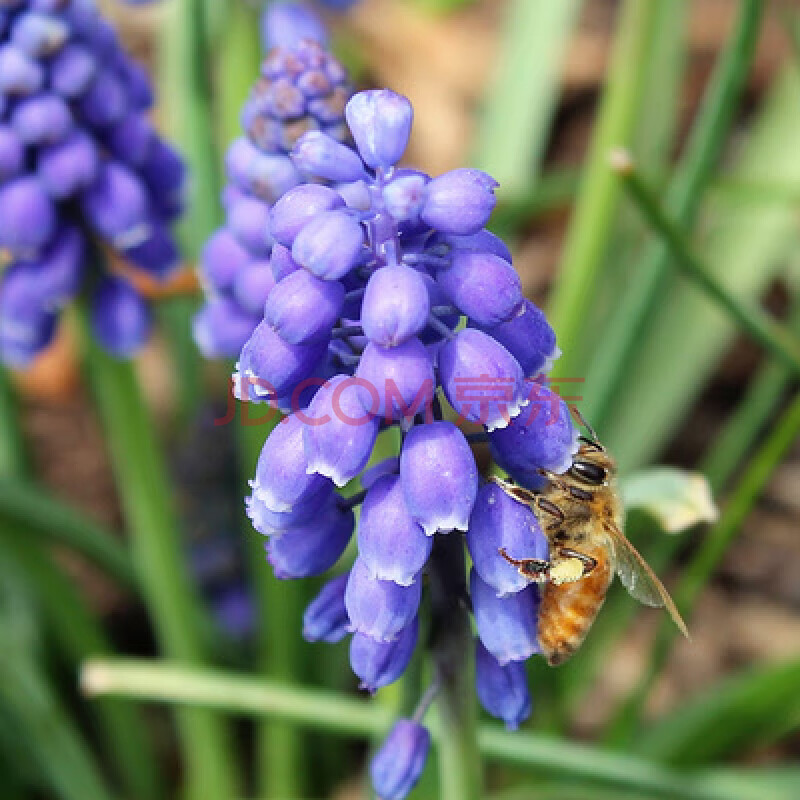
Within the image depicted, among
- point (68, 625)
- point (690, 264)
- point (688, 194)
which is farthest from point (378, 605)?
point (68, 625)

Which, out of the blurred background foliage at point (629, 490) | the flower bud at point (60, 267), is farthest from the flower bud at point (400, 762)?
the flower bud at point (60, 267)

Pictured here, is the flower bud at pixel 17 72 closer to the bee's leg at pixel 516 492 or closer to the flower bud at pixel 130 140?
the flower bud at pixel 130 140

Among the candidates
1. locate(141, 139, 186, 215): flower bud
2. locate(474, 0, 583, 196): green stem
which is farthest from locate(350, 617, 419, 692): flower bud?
locate(474, 0, 583, 196): green stem

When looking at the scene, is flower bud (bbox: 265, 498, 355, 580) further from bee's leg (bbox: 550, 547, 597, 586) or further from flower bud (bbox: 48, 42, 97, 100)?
flower bud (bbox: 48, 42, 97, 100)

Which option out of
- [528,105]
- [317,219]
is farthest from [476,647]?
[528,105]

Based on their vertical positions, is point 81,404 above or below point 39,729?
below

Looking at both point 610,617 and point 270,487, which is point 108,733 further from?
point 270,487

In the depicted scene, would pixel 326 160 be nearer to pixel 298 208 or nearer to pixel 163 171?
pixel 298 208
